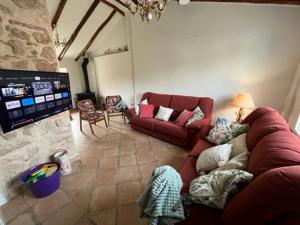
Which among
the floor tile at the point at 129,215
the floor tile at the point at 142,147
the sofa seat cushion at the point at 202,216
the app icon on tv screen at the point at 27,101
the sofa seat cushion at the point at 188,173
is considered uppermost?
the app icon on tv screen at the point at 27,101

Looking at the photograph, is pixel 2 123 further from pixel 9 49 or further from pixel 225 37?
pixel 225 37

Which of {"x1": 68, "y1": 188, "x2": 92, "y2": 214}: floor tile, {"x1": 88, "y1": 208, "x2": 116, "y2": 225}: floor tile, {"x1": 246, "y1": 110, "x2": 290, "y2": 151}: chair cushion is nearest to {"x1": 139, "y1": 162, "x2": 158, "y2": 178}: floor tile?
{"x1": 88, "y1": 208, "x2": 116, "y2": 225}: floor tile

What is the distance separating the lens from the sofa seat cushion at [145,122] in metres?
3.38

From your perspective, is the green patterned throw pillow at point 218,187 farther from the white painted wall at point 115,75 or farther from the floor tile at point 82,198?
the white painted wall at point 115,75

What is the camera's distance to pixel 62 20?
12.3 feet

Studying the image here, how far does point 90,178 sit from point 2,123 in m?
1.27

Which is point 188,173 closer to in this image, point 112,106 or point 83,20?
point 112,106

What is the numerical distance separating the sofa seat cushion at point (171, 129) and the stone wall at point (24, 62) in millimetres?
1862

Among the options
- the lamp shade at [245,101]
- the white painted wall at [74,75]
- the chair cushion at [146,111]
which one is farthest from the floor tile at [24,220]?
the white painted wall at [74,75]

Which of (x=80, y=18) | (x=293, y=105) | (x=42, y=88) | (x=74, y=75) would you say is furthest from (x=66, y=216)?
(x=74, y=75)

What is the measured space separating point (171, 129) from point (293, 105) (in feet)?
7.08

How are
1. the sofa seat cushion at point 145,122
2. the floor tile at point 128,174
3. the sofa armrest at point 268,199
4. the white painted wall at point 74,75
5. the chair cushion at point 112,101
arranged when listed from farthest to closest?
1. the white painted wall at point 74,75
2. the chair cushion at point 112,101
3. the sofa seat cushion at point 145,122
4. the floor tile at point 128,174
5. the sofa armrest at point 268,199

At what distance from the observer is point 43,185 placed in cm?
186

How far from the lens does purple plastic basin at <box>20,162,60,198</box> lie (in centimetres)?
183
